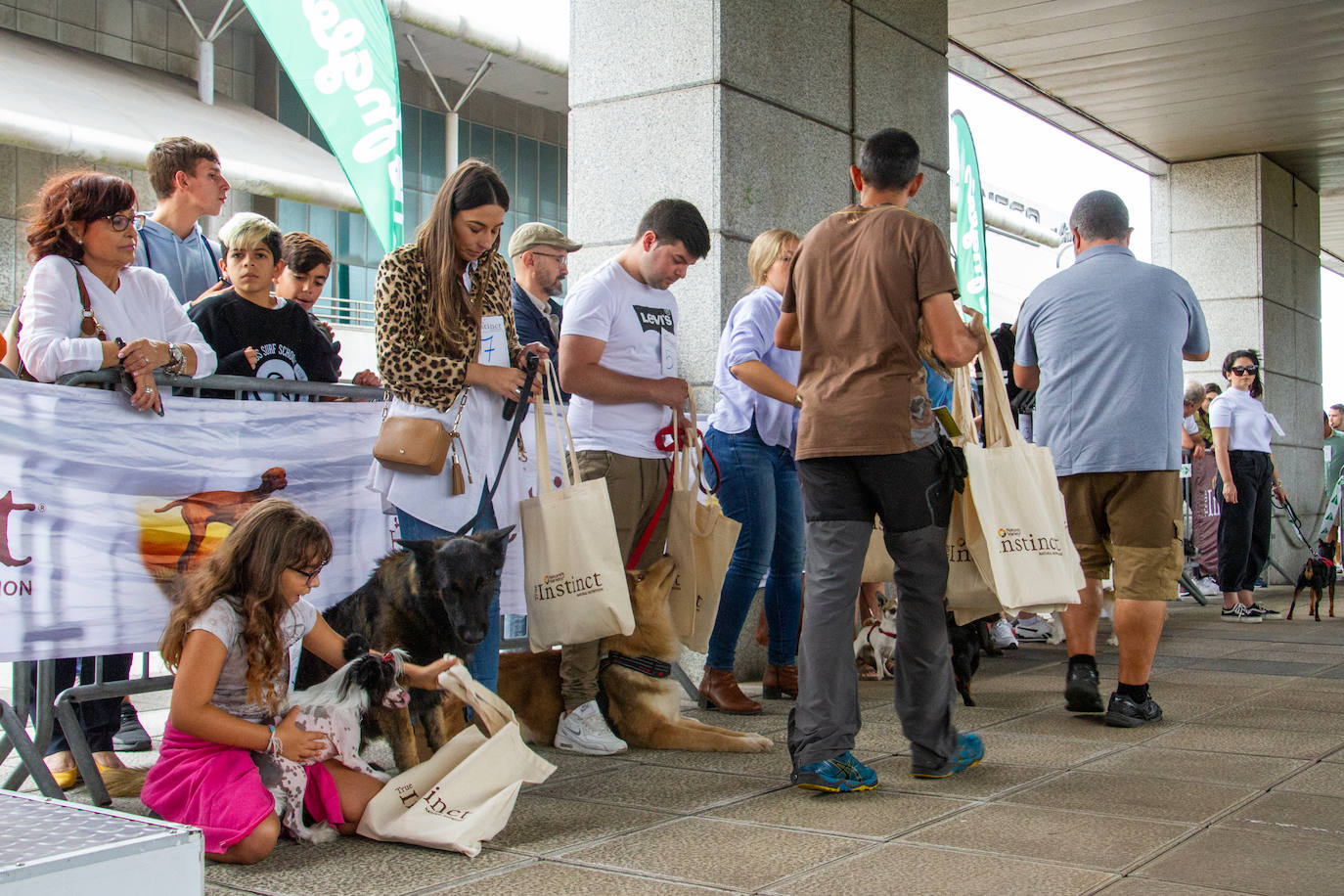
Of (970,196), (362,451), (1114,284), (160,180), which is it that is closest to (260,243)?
(160,180)

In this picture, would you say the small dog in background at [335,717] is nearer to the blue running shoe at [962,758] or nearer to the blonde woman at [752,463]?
the blue running shoe at [962,758]

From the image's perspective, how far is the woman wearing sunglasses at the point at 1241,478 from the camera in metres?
9.71

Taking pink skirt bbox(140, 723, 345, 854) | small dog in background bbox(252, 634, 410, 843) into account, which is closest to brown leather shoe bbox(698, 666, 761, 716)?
small dog in background bbox(252, 634, 410, 843)

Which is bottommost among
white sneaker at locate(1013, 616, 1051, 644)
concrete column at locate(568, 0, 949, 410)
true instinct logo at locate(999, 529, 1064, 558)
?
white sneaker at locate(1013, 616, 1051, 644)

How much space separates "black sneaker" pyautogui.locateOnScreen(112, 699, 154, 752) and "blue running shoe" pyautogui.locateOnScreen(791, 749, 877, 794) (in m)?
2.31

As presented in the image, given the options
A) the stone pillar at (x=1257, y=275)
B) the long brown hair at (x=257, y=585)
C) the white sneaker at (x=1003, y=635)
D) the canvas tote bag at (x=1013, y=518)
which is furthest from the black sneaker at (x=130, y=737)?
the stone pillar at (x=1257, y=275)

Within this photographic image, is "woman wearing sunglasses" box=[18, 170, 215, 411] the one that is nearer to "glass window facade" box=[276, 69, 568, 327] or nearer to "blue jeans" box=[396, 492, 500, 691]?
"blue jeans" box=[396, 492, 500, 691]

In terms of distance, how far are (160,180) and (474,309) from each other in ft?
5.29

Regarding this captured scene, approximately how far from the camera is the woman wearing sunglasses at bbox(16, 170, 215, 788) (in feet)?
12.4

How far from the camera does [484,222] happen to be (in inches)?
156

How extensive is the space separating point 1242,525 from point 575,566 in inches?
291

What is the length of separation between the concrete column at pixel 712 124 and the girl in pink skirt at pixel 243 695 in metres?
3.19

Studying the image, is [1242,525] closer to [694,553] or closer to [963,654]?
[963,654]

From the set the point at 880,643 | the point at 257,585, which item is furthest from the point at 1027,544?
the point at 257,585
